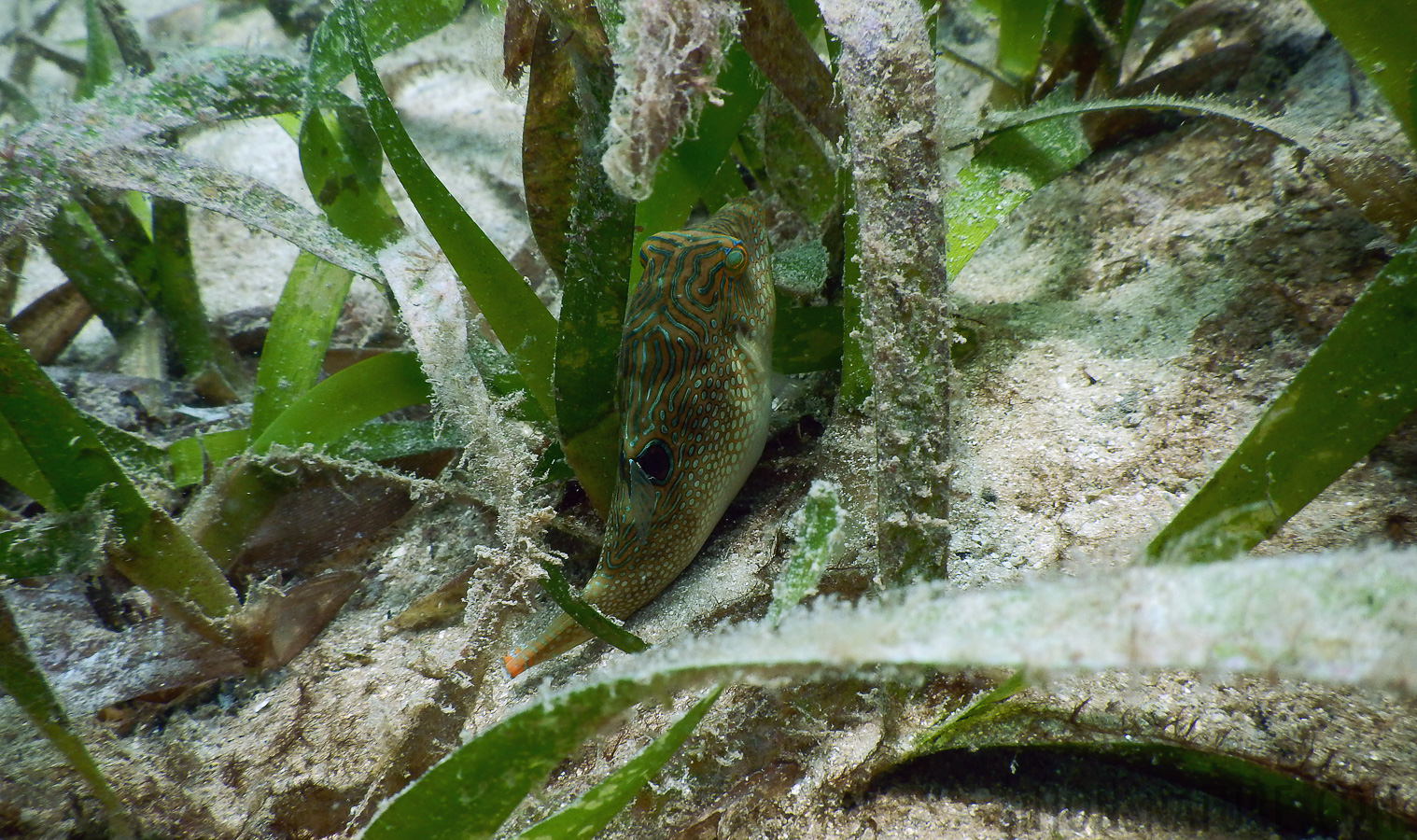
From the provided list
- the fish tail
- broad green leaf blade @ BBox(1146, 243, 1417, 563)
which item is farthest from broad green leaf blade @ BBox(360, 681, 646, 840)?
broad green leaf blade @ BBox(1146, 243, 1417, 563)

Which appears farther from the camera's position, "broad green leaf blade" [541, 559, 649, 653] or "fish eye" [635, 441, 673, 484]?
"fish eye" [635, 441, 673, 484]

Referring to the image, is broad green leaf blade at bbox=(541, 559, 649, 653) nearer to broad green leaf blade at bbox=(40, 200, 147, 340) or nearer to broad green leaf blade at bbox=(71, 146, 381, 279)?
broad green leaf blade at bbox=(71, 146, 381, 279)

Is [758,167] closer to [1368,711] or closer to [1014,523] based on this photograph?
[1014,523]

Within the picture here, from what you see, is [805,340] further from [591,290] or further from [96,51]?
[96,51]

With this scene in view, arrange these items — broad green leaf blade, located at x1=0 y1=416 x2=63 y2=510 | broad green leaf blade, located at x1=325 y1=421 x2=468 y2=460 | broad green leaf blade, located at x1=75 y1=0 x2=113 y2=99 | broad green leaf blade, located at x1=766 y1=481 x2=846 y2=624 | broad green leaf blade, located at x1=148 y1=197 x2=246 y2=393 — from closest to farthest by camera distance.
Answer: broad green leaf blade, located at x1=766 y1=481 x2=846 y2=624
broad green leaf blade, located at x1=0 y1=416 x2=63 y2=510
broad green leaf blade, located at x1=325 y1=421 x2=468 y2=460
broad green leaf blade, located at x1=148 y1=197 x2=246 y2=393
broad green leaf blade, located at x1=75 y1=0 x2=113 y2=99

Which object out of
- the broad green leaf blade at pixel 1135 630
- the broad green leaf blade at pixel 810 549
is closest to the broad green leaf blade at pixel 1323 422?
the broad green leaf blade at pixel 1135 630

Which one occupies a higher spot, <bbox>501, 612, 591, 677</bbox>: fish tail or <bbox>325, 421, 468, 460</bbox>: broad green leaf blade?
<bbox>325, 421, 468, 460</bbox>: broad green leaf blade

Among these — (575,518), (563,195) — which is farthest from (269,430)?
(563,195)
